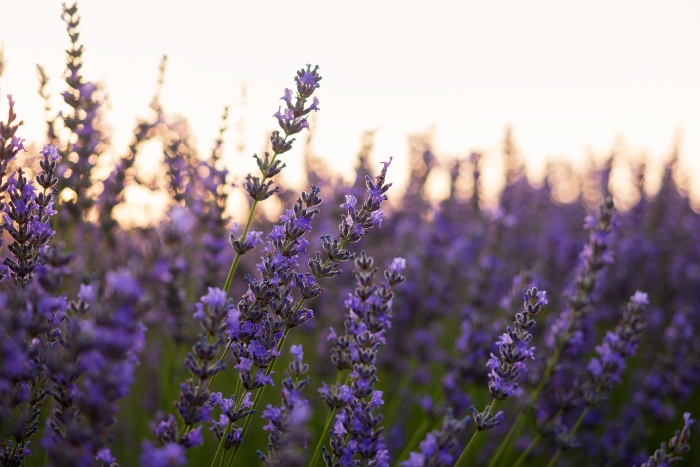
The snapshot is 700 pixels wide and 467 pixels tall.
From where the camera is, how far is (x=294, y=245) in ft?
6.73

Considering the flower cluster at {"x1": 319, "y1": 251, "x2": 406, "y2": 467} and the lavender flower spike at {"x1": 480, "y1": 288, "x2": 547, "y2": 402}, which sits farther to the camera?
the lavender flower spike at {"x1": 480, "y1": 288, "x2": 547, "y2": 402}

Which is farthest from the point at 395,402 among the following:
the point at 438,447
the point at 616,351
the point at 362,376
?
the point at 438,447

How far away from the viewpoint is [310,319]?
4473 millimetres

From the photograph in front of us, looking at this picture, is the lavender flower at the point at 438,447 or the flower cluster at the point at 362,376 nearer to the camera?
the lavender flower at the point at 438,447

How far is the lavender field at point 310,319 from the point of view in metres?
1.57

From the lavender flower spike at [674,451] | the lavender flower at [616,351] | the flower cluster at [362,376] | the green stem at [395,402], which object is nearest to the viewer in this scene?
the flower cluster at [362,376]

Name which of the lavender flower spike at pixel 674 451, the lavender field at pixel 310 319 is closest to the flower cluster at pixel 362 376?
the lavender field at pixel 310 319

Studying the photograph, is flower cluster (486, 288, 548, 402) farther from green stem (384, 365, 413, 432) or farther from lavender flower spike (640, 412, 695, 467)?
green stem (384, 365, 413, 432)

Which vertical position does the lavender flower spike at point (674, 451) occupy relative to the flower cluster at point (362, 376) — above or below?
below

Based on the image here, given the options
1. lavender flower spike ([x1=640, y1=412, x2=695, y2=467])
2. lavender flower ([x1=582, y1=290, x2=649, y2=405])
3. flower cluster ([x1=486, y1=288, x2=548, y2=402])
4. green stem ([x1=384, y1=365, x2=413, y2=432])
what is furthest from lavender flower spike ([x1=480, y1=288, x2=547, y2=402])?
green stem ([x1=384, y1=365, x2=413, y2=432])

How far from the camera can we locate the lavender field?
5.14 feet

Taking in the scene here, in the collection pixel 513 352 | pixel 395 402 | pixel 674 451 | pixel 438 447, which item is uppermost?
pixel 395 402

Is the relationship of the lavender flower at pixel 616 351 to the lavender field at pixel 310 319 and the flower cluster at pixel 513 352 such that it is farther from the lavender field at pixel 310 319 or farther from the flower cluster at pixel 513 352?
the flower cluster at pixel 513 352

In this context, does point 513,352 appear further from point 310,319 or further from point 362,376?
point 310,319
